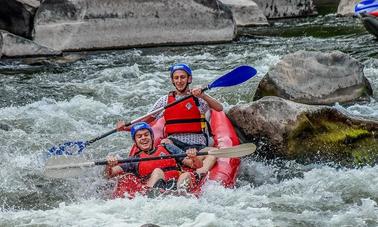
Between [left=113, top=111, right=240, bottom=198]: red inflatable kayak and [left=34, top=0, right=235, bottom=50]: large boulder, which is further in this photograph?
[left=34, top=0, right=235, bottom=50]: large boulder

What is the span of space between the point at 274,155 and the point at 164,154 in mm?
1061

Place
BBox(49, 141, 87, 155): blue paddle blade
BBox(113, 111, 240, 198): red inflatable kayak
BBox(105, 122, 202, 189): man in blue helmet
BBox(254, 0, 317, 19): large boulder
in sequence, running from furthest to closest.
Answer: BBox(254, 0, 317, 19): large boulder → BBox(49, 141, 87, 155): blue paddle blade → BBox(105, 122, 202, 189): man in blue helmet → BBox(113, 111, 240, 198): red inflatable kayak

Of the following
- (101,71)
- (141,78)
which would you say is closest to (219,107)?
(141,78)

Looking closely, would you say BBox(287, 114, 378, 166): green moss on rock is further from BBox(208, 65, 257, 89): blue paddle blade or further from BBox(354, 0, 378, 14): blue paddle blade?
BBox(354, 0, 378, 14): blue paddle blade

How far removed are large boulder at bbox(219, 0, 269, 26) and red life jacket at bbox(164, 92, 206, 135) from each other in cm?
867

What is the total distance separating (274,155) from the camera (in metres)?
6.03

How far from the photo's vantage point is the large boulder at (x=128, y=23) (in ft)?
39.3

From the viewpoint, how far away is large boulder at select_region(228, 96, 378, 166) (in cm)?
593

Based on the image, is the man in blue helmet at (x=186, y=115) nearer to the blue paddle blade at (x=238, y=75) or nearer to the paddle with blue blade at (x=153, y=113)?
the paddle with blue blade at (x=153, y=113)

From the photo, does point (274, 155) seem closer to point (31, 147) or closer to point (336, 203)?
point (336, 203)

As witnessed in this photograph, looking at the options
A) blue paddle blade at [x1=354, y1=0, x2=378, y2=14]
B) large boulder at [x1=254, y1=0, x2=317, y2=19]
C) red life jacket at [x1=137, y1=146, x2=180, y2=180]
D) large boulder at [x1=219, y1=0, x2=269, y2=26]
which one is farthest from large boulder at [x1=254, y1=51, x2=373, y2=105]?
large boulder at [x1=254, y1=0, x2=317, y2=19]

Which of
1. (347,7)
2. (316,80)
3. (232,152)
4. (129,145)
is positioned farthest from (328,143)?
(347,7)

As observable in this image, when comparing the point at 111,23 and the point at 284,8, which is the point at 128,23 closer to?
the point at 111,23

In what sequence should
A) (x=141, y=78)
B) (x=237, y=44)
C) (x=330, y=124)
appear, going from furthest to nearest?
(x=237, y=44) → (x=141, y=78) → (x=330, y=124)
